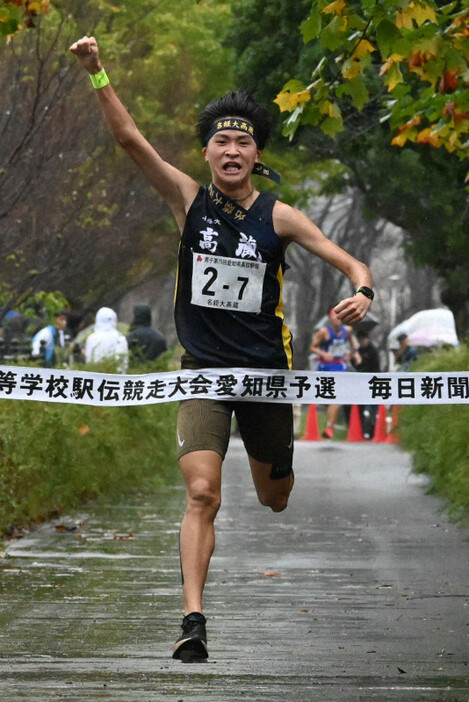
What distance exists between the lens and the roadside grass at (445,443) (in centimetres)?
1300

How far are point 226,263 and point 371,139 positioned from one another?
48.9 feet

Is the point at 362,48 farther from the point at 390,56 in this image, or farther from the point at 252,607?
the point at 252,607

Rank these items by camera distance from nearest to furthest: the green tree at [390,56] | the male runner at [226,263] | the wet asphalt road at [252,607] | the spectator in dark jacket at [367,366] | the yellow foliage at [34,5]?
the wet asphalt road at [252,607], the male runner at [226,263], the green tree at [390,56], the yellow foliage at [34,5], the spectator in dark jacket at [367,366]

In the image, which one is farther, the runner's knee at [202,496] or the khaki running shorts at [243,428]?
the khaki running shorts at [243,428]

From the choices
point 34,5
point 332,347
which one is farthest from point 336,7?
point 332,347

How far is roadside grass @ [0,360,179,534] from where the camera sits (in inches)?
460

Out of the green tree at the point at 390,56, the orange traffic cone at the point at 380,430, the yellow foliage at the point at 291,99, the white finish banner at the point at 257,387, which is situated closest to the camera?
the white finish banner at the point at 257,387

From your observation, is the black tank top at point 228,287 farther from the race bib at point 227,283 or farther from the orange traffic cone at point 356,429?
the orange traffic cone at point 356,429

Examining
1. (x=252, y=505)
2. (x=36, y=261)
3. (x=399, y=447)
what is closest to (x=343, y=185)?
(x=399, y=447)

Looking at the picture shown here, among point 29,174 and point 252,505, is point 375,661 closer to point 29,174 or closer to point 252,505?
point 252,505

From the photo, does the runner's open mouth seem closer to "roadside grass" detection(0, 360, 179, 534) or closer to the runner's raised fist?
the runner's raised fist

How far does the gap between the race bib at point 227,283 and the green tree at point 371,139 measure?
245cm

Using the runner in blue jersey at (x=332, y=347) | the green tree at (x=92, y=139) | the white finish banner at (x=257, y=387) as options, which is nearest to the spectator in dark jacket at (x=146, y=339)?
the green tree at (x=92, y=139)

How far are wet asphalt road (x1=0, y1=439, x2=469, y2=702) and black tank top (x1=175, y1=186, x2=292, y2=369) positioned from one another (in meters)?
1.24
